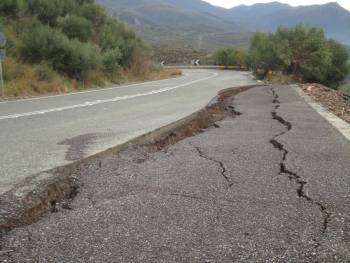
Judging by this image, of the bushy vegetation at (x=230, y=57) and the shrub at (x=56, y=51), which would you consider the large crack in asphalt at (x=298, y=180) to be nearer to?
the shrub at (x=56, y=51)

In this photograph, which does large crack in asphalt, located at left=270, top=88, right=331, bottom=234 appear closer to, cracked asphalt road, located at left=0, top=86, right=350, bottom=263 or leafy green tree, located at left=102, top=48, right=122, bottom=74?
cracked asphalt road, located at left=0, top=86, right=350, bottom=263

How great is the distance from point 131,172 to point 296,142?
2.89 meters

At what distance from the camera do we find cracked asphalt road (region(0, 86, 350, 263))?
10.1ft

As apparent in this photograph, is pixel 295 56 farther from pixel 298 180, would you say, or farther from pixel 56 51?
pixel 298 180

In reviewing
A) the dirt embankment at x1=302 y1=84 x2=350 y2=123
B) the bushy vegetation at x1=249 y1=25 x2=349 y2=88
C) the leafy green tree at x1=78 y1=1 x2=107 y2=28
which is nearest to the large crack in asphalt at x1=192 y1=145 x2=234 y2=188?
the dirt embankment at x1=302 y1=84 x2=350 y2=123

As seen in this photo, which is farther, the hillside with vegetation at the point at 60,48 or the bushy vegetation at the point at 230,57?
the bushy vegetation at the point at 230,57

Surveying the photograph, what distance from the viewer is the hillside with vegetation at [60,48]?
59.9 ft

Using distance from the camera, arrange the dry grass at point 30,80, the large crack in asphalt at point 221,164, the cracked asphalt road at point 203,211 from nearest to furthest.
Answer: the cracked asphalt road at point 203,211 → the large crack in asphalt at point 221,164 → the dry grass at point 30,80

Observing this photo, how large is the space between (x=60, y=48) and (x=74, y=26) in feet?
15.2

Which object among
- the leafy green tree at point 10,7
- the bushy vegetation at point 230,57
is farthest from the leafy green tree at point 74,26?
the bushy vegetation at point 230,57

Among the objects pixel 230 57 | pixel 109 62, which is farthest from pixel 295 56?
pixel 230 57

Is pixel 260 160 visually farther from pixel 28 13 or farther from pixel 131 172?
pixel 28 13

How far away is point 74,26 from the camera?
974 inches

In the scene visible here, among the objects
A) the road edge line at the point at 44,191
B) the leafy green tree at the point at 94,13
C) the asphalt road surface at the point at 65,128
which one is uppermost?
the leafy green tree at the point at 94,13
